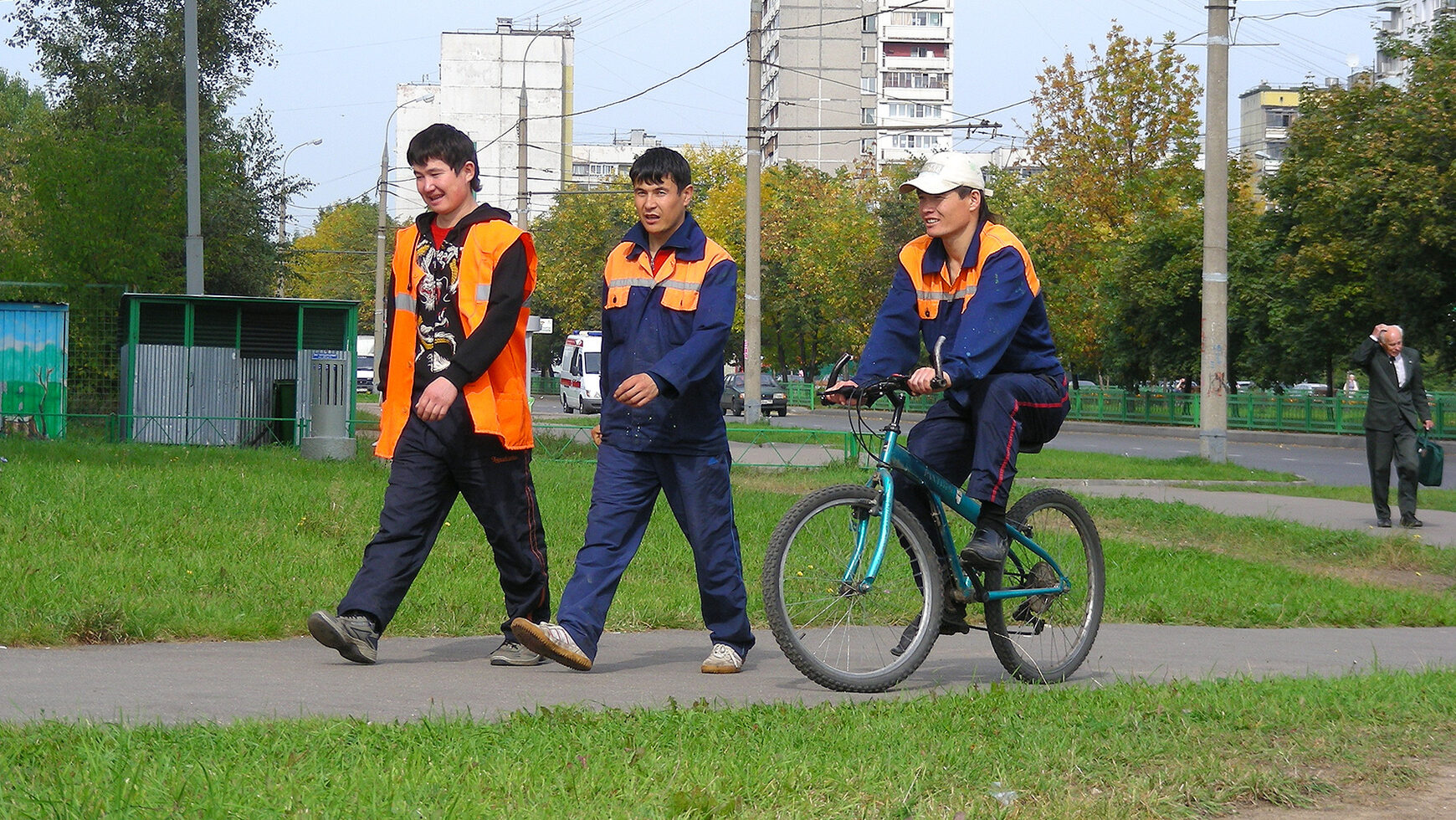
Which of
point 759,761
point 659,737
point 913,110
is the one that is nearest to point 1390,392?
point 659,737

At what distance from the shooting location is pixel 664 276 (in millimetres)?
6070

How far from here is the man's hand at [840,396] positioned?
19.1ft

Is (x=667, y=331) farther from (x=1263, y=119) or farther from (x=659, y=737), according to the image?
(x=1263, y=119)

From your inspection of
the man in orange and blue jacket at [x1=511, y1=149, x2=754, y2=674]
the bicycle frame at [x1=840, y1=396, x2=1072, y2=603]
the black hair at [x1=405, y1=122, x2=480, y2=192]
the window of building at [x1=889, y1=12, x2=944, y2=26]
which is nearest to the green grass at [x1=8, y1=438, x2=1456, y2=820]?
the bicycle frame at [x1=840, y1=396, x2=1072, y2=603]

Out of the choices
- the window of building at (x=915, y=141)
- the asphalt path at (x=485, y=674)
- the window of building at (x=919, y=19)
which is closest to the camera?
the asphalt path at (x=485, y=674)

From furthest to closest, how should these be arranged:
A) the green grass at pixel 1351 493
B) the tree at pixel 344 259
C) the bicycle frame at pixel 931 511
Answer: the tree at pixel 344 259
the green grass at pixel 1351 493
the bicycle frame at pixel 931 511

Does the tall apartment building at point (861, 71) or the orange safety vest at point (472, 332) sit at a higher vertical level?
the tall apartment building at point (861, 71)

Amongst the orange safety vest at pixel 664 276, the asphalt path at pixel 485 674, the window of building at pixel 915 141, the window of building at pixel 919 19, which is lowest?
the asphalt path at pixel 485 674

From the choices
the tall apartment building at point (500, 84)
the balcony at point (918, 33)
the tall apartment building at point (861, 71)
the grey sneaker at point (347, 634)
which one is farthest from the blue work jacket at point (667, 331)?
the tall apartment building at point (500, 84)

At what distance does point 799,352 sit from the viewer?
2968 inches

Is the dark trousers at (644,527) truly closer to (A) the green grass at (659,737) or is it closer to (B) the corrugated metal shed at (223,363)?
(A) the green grass at (659,737)

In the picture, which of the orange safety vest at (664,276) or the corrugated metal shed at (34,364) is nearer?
the orange safety vest at (664,276)

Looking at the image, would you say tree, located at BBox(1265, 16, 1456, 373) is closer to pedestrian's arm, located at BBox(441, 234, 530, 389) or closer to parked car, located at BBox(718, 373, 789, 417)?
parked car, located at BBox(718, 373, 789, 417)

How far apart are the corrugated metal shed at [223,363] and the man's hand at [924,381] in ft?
55.0
